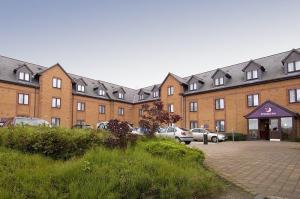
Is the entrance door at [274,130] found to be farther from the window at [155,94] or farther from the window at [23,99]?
the window at [23,99]

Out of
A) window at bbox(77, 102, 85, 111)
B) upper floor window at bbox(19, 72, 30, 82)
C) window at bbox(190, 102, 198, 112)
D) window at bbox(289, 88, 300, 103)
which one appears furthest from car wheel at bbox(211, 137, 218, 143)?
upper floor window at bbox(19, 72, 30, 82)

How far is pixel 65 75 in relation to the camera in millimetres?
40312

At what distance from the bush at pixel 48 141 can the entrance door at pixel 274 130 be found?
27.4m

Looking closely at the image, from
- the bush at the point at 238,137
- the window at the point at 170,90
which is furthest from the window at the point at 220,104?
the window at the point at 170,90

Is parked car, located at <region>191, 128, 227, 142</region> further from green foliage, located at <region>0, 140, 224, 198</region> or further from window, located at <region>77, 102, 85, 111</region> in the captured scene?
green foliage, located at <region>0, 140, 224, 198</region>

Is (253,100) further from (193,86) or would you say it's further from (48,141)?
(48,141)

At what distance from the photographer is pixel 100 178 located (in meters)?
5.73

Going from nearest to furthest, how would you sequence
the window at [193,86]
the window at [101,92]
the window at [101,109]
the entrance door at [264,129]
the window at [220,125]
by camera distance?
the entrance door at [264,129], the window at [220,125], the window at [193,86], the window at [101,109], the window at [101,92]

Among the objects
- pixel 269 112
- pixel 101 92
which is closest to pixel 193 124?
pixel 269 112

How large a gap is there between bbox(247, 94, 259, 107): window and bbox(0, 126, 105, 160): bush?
96.3 ft

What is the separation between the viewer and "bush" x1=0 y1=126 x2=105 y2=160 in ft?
24.5

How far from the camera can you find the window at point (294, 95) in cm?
2939

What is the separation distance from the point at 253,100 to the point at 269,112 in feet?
11.4

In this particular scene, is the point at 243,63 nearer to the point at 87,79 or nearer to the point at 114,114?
the point at 114,114
